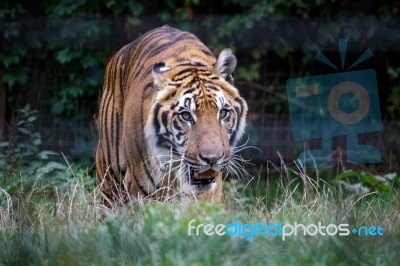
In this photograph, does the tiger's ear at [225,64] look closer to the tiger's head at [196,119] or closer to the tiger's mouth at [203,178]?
the tiger's head at [196,119]

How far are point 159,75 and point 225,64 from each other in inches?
9.5

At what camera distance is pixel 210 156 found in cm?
291

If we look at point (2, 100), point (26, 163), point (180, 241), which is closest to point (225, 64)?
point (180, 241)

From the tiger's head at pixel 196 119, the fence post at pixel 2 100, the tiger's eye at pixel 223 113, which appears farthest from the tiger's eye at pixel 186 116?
the fence post at pixel 2 100

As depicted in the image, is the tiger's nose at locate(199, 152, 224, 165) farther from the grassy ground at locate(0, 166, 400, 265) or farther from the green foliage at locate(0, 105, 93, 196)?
the green foliage at locate(0, 105, 93, 196)

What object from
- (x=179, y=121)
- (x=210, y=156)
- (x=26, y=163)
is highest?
(x=179, y=121)

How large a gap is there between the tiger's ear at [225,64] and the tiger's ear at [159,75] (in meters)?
0.19

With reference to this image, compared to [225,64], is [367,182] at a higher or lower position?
lower

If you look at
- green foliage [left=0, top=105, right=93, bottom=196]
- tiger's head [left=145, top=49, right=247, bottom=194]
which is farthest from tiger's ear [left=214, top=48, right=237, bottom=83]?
green foliage [left=0, top=105, right=93, bottom=196]

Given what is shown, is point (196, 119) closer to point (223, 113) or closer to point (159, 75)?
point (223, 113)

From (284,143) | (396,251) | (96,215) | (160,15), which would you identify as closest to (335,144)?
(284,143)

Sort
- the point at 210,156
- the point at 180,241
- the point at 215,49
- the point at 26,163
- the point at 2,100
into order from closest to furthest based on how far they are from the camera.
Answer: the point at 180,241 < the point at 210,156 < the point at 26,163 < the point at 215,49 < the point at 2,100

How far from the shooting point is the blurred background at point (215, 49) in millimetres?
4938

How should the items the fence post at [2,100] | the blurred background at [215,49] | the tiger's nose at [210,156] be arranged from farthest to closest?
the fence post at [2,100] → the blurred background at [215,49] → the tiger's nose at [210,156]
